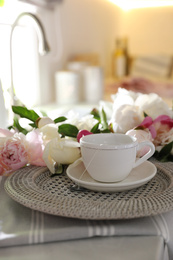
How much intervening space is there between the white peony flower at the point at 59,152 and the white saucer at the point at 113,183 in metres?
0.02

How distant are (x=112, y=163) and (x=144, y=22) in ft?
11.1

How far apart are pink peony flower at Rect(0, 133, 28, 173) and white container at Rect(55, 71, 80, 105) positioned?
3.89 ft

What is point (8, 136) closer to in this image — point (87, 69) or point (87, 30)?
point (87, 69)

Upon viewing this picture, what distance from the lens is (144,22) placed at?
11.9 feet

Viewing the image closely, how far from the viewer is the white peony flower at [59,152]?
0.59m

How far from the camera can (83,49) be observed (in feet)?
7.86

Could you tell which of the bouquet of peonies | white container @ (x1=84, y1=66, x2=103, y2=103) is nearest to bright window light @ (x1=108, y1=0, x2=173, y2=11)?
white container @ (x1=84, y1=66, x2=103, y2=103)

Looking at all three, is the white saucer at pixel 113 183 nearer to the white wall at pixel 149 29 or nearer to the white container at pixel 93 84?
the white container at pixel 93 84

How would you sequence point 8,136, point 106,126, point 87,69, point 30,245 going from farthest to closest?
point 87,69 → point 106,126 → point 8,136 → point 30,245

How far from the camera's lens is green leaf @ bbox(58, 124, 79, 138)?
0.66 meters

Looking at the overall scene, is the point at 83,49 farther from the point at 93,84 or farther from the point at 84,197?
the point at 84,197

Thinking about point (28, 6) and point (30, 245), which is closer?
point (30, 245)

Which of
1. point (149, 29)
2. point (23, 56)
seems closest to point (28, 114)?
point (23, 56)

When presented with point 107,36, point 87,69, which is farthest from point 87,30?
point 87,69
